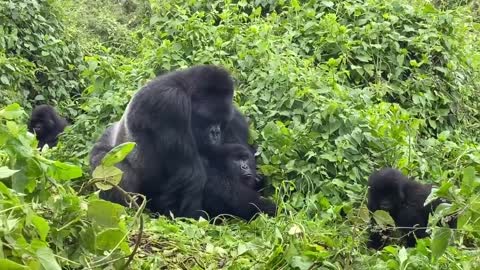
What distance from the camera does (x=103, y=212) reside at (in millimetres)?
2260

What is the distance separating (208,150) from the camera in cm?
473

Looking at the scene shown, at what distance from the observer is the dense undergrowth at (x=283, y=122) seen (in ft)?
7.40

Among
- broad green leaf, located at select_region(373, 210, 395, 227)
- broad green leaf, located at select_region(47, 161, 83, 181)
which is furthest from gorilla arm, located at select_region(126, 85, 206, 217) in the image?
broad green leaf, located at select_region(47, 161, 83, 181)

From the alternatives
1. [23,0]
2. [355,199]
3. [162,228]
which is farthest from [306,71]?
[23,0]

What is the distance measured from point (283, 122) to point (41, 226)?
10.4ft

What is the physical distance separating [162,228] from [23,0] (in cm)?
449

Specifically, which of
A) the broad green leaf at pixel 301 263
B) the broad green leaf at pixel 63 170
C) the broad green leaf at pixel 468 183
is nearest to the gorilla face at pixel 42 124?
the broad green leaf at pixel 301 263

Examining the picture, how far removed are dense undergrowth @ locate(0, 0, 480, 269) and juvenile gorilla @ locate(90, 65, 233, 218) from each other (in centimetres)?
28

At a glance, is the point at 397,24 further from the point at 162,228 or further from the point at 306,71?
the point at 162,228

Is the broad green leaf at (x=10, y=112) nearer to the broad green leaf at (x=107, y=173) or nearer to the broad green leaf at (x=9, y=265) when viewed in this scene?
the broad green leaf at (x=107, y=173)

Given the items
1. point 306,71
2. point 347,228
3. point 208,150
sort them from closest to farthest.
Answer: point 347,228 < point 208,150 < point 306,71

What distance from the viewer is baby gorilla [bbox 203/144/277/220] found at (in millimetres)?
4543

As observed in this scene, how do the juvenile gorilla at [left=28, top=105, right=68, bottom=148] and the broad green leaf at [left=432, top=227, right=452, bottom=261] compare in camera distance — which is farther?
the juvenile gorilla at [left=28, top=105, right=68, bottom=148]

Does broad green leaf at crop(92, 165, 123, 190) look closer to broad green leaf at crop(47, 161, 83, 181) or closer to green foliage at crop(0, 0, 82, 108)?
broad green leaf at crop(47, 161, 83, 181)
